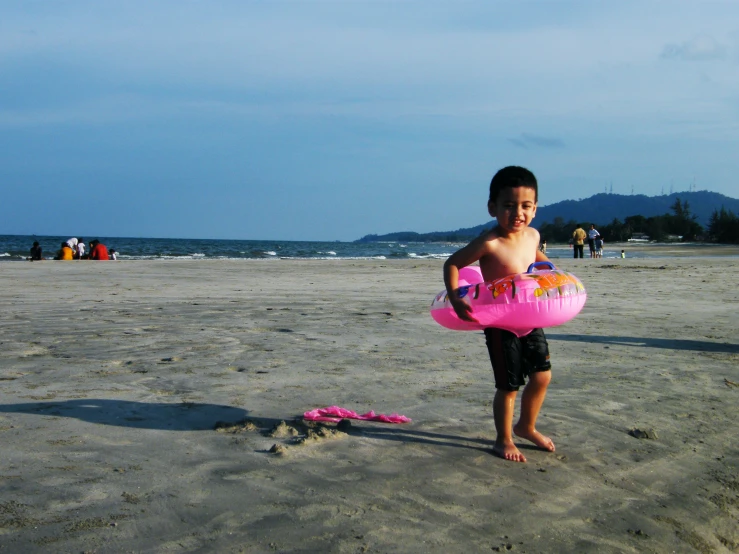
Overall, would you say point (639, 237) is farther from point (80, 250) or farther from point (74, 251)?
point (74, 251)

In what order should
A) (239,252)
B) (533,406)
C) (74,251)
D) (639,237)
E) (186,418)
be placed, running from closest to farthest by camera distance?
(533,406) < (186,418) < (74,251) < (239,252) < (639,237)

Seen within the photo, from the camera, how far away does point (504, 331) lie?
12.0 feet

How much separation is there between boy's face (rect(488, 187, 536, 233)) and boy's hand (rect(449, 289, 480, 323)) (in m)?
0.46

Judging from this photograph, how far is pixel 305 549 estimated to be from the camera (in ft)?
8.13

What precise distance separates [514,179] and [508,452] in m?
1.37

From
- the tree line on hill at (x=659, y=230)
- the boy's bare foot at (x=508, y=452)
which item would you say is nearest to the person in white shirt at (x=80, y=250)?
the boy's bare foot at (x=508, y=452)

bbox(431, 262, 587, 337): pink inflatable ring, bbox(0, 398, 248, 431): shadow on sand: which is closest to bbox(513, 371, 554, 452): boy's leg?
bbox(431, 262, 587, 337): pink inflatable ring

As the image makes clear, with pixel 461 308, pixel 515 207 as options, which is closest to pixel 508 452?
pixel 461 308

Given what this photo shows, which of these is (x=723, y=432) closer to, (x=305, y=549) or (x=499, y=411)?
(x=499, y=411)

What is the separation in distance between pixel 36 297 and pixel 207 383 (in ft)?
23.5

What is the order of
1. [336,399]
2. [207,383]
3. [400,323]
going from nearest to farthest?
1. [336,399]
2. [207,383]
3. [400,323]

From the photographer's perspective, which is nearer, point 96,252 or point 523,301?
point 523,301

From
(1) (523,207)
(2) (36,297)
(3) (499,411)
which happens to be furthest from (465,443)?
(2) (36,297)

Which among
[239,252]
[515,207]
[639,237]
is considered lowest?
[239,252]
